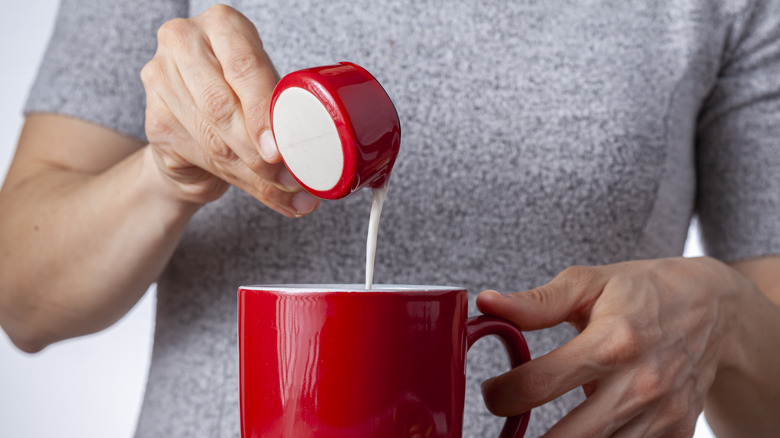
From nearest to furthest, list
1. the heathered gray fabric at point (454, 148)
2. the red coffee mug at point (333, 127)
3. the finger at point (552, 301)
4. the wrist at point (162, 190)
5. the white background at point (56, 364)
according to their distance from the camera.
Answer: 1. the red coffee mug at point (333, 127)
2. the finger at point (552, 301)
3. the wrist at point (162, 190)
4. the heathered gray fabric at point (454, 148)
5. the white background at point (56, 364)

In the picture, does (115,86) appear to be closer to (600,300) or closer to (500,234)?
(500,234)

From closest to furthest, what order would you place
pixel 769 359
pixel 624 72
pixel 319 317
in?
pixel 319 317
pixel 769 359
pixel 624 72

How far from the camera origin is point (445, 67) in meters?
0.79

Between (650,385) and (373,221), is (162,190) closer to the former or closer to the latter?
(373,221)

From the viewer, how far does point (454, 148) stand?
2.56 feet

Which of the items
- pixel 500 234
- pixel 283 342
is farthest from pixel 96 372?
pixel 283 342

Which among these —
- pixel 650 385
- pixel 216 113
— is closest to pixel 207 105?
pixel 216 113

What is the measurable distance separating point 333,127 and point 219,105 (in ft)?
0.36

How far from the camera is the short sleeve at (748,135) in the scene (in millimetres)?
857

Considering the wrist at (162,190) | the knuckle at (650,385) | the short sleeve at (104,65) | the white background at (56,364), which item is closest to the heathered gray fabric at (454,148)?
the short sleeve at (104,65)

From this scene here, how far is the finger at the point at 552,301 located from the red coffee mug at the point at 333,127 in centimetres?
15

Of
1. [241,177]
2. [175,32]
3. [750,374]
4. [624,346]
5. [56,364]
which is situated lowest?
[56,364]

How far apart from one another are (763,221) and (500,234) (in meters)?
0.35

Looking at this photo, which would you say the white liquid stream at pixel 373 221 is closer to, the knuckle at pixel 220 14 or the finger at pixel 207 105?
the finger at pixel 207 105
